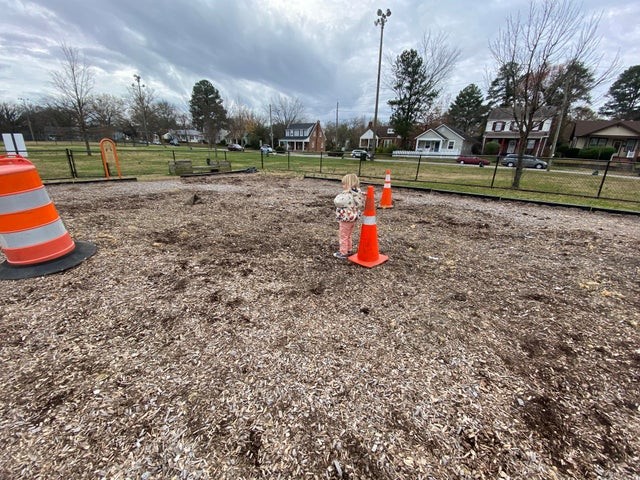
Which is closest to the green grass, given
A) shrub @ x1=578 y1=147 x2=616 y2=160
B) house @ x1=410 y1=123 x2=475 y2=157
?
shrub @ x1=578 y1=147 x2=616 y2=160

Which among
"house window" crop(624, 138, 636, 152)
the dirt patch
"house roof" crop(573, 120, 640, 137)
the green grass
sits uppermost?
"house roof" crop(573, 120, 640, 137)

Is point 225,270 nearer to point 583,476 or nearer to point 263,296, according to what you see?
point 263,296

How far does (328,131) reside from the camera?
67.8 metres

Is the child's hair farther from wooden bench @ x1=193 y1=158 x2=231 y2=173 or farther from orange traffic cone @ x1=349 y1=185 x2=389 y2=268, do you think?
wooden bench @ x1=193 y1=158 x2=231 y2=173

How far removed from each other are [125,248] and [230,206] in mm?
2971

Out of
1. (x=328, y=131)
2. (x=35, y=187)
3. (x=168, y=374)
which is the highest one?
(x=328, y=131)

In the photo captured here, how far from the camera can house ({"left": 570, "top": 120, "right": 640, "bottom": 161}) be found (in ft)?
107

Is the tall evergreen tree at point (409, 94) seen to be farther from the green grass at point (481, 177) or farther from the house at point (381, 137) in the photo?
the green grass at point (481, 177)

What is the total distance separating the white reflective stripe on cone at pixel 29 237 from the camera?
322 centimetres

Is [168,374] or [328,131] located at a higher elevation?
[328,131]

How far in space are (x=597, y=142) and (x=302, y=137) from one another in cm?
4794

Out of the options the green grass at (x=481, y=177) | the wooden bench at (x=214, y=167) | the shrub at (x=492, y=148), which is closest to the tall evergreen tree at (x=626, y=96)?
the shrub at (x=492, y=148)

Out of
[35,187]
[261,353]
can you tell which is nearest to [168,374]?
[261,353]

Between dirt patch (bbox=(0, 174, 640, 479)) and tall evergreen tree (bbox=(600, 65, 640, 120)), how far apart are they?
2357 inches
